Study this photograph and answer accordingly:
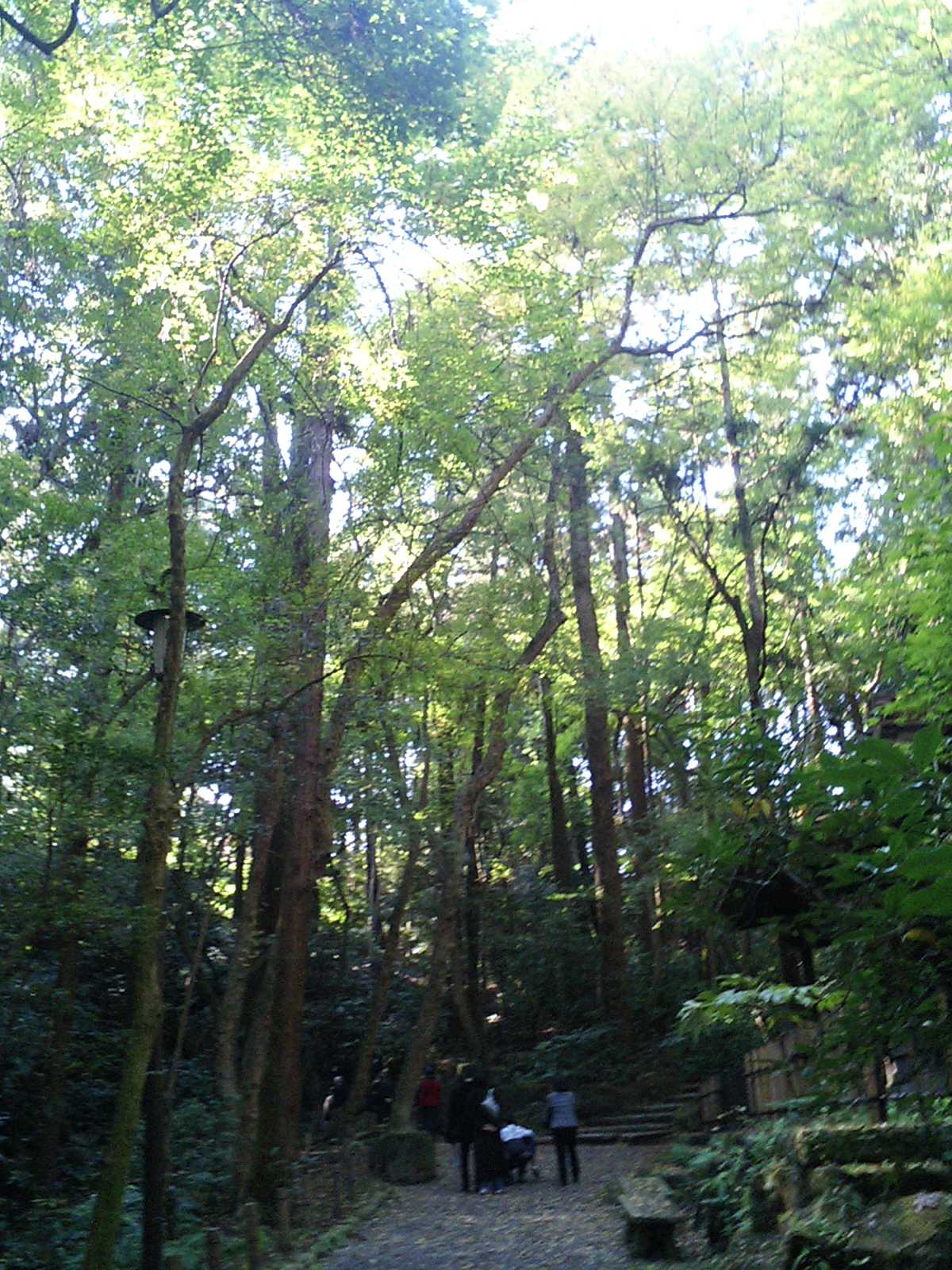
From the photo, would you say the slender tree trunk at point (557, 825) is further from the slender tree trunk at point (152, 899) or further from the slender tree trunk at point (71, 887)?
the slender tree trunk at point (152, 899)

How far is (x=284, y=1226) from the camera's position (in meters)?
11.0

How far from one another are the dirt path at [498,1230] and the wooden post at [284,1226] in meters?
0.40

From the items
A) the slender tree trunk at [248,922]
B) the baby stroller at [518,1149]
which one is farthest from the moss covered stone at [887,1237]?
the baby stroller at [518,1149]

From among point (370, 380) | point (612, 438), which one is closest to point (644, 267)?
point (612, 438)

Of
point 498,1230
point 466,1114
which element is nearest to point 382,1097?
point 466,1114

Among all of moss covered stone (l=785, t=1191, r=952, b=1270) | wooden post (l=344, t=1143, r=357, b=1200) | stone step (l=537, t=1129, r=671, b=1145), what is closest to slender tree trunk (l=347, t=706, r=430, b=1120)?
wooden post (l=344, t=1143, r=357, b=1200)

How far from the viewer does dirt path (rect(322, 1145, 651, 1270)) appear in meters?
10.4

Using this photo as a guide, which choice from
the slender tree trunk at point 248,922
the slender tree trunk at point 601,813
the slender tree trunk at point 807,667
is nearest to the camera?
the slender tree trunk at point 248,922

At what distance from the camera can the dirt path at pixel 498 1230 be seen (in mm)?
10430

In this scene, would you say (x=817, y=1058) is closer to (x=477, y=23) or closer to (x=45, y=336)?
(x=477, y=23)

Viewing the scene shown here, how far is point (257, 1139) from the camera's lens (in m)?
13.0

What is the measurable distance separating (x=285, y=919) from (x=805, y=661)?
1377 centimetres

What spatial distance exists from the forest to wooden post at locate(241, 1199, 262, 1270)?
1.90 feet

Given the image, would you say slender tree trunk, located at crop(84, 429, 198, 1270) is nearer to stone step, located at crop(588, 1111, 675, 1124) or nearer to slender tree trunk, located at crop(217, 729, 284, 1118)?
slender tree trunk, located at crop(217, 729, 284, 1118)
